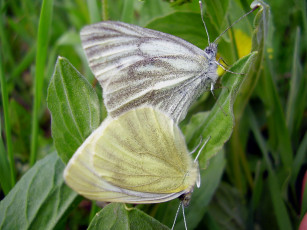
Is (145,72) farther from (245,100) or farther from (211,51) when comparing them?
(245,100)

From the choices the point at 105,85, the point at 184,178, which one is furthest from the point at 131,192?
the point at 105,85

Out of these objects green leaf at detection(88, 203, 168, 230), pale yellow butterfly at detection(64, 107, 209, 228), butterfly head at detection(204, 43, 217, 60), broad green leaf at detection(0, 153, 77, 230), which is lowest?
broad green leaf at detection(0, 153, 77, 230)

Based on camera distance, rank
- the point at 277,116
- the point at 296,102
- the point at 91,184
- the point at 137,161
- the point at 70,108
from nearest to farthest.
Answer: the point at 91,184 < the point at 137,161 < the point at 70,108 < the point at 277,116 < the point at 296,102

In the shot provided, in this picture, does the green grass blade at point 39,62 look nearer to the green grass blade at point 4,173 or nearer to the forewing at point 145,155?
the green grass blade at point 4,173

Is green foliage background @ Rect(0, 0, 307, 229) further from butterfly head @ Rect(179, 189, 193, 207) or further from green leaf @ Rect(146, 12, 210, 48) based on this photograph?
butterfly head @ Rect(179, 189, 193, 207)

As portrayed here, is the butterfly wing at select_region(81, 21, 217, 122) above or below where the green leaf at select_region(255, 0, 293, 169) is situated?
above

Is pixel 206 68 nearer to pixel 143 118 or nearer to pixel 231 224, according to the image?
pixel 143 118

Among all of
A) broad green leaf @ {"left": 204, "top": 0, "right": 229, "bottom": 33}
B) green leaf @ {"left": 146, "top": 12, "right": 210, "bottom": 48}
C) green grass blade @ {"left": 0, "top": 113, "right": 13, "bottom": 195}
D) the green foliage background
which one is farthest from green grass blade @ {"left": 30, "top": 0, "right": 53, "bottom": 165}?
broad green leaf @ {"left": 204, "top": 0, "right": 229, "bottom": 33}

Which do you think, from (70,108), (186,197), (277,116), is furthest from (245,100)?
(70,108)
